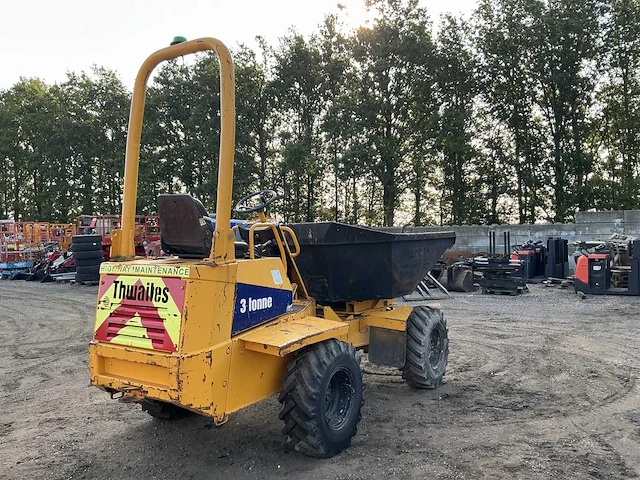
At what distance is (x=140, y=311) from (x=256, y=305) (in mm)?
810

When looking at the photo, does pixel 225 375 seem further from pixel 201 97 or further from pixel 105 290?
pixel 201 97

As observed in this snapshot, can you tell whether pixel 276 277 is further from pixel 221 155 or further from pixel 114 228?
pixel 114 228

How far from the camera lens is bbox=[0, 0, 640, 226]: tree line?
2269cm

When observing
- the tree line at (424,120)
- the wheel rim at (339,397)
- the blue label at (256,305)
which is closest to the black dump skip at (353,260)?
the blue label at (256,305)

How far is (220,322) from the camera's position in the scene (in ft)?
11.5

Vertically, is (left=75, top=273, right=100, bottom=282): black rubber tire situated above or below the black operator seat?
below

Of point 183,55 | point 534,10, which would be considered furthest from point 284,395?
point 534,10

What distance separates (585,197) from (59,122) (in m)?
32.1

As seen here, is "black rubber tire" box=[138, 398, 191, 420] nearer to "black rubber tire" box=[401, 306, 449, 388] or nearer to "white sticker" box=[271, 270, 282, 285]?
"white sticker" box=[271, 270, 282, 285]

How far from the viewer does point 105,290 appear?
151 inches

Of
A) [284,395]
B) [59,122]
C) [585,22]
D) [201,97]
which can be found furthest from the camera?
[59,122]

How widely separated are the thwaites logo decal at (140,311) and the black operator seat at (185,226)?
0.42 meters

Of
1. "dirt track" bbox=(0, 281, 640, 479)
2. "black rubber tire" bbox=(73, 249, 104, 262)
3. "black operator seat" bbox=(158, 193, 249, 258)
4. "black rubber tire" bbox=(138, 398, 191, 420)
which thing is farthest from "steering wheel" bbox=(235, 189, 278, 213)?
"black rubber tire" bbox=(73, 249, 104, 262)

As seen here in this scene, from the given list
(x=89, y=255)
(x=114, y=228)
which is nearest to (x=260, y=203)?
(x=89, y=255)
